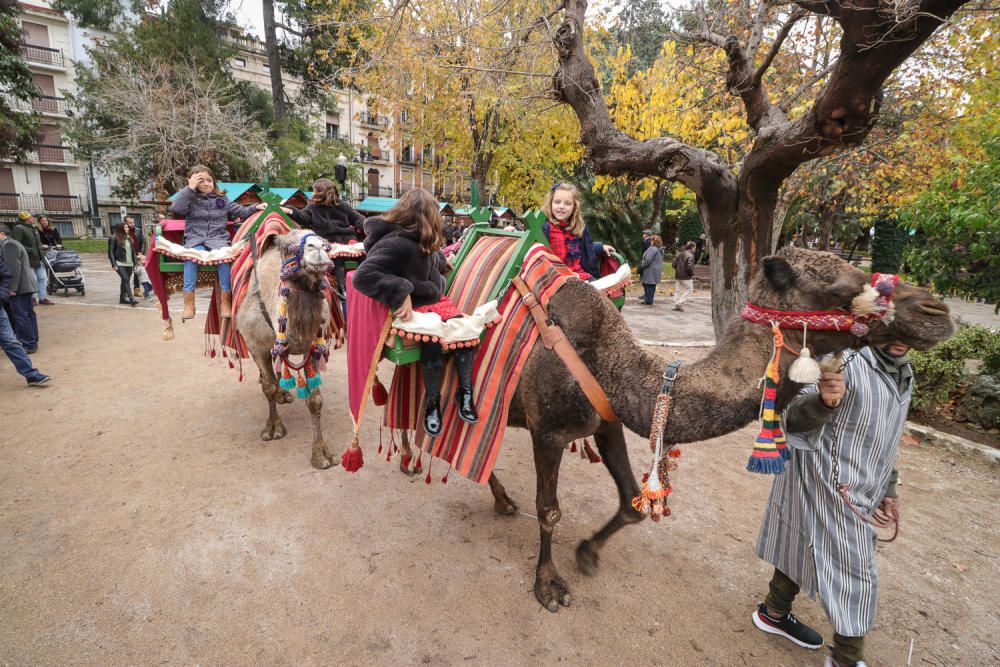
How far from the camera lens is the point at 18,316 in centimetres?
741

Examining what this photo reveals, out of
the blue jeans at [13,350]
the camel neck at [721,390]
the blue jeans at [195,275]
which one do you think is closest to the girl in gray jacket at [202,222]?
the blue jeans at [195,275]

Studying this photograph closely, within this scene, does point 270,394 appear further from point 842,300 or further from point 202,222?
point 842,300

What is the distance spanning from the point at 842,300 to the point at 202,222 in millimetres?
5995

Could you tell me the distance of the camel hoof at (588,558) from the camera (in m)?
3.29

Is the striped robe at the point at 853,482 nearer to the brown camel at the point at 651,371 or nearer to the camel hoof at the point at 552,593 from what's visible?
the brown camel at the point at 651,371

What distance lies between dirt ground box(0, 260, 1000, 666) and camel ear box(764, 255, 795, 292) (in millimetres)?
2107

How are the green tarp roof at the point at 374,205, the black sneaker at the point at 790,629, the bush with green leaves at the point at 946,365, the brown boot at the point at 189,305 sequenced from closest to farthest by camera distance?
the black sneaker at the point at 790,629 < the brown boot at the point at 189,305 < the bush with green leaves at the point at 946,365 < the green tarp roof at the point at 374,205

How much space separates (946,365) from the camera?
581 centimetres

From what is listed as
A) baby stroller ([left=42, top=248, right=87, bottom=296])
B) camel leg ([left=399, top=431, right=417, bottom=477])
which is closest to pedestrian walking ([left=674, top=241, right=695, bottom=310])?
camel leg ([left=399, top=431, right=417, bottom=477])

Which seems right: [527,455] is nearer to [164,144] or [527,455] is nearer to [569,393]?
[569,393]

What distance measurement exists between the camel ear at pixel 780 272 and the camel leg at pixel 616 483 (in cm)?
145

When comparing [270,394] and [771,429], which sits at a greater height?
[771,429]

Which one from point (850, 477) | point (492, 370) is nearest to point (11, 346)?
point (492, 370)

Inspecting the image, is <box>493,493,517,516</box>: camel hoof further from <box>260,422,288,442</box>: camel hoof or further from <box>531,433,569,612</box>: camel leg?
<box>260,422,288,442</box>: camel hoof
